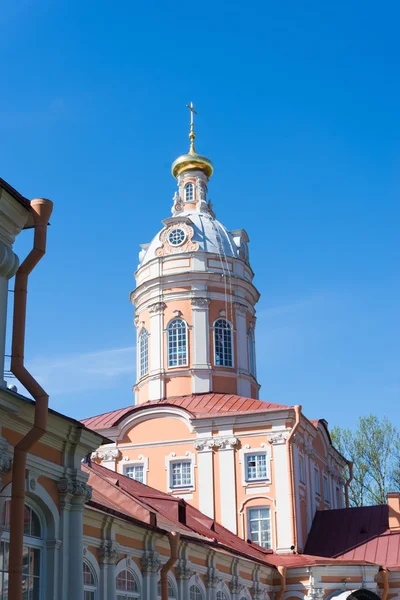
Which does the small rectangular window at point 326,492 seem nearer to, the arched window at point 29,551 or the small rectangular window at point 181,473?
the small rectangular window at point 181,473

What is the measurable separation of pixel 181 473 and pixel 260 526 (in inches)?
126

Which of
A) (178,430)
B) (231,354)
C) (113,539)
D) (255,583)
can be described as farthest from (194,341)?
(113,539)

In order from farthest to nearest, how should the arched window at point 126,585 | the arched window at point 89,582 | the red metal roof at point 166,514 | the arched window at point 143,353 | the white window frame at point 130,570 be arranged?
the arched window at point 143,353 < the red metal roof at point 166,514 < the arched window at point 126,585 < the white window frame at point 130,570 < the arched window at point 89,582

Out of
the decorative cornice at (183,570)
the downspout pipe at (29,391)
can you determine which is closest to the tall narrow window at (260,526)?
the decorative cornice at (183,570)

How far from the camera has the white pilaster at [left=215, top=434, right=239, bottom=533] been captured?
94.7ft

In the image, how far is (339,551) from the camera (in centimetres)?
2881

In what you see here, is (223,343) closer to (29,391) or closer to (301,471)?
(301,471)

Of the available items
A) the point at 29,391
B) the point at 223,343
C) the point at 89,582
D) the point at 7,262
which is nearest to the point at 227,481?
the point at 223,343

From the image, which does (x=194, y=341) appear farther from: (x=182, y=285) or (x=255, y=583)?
(x=255, y=583)

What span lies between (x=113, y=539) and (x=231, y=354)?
1609 cm

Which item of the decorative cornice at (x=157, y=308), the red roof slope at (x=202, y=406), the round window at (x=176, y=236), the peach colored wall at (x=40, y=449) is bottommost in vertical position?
the peach colored wall at (x=40, y=449)

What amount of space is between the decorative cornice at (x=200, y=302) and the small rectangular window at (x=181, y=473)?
6.10m

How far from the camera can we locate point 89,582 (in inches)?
659

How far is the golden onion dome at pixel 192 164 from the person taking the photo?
37.2 meters
